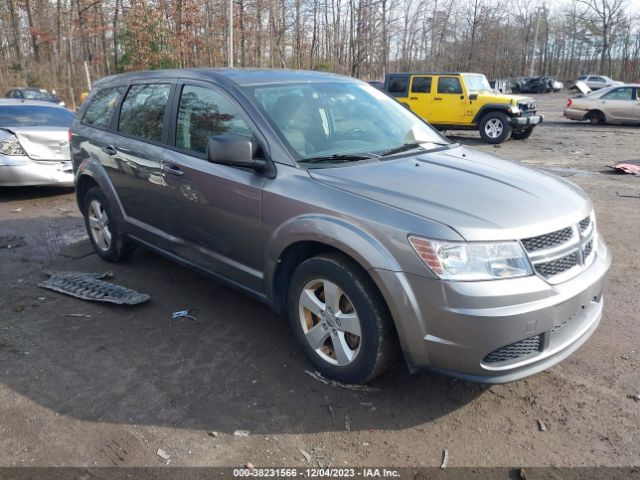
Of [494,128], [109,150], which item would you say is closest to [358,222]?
[109,150]

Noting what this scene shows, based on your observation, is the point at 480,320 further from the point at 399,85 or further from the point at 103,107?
the point at 399,85

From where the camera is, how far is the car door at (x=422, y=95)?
16.4 meters

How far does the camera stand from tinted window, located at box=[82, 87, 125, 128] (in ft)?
16.5

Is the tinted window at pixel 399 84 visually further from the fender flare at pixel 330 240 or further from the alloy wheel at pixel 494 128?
the fender flare at pixel 330 240

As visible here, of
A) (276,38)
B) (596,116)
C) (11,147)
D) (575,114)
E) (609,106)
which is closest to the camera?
(11,147)

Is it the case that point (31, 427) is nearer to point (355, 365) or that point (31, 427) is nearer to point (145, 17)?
point (355, 365)

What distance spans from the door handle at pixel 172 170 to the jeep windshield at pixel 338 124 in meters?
0.83

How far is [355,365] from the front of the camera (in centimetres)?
307

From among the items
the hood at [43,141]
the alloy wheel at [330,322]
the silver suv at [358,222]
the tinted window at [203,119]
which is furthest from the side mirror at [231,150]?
the hood at [43,141]

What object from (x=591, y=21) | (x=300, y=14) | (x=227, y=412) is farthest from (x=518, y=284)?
(x=591, y=21)

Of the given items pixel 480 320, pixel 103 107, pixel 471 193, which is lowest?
pixel 480 320

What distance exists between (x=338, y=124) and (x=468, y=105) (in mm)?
12982

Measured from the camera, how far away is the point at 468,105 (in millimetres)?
15703

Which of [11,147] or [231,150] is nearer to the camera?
[231,150]
